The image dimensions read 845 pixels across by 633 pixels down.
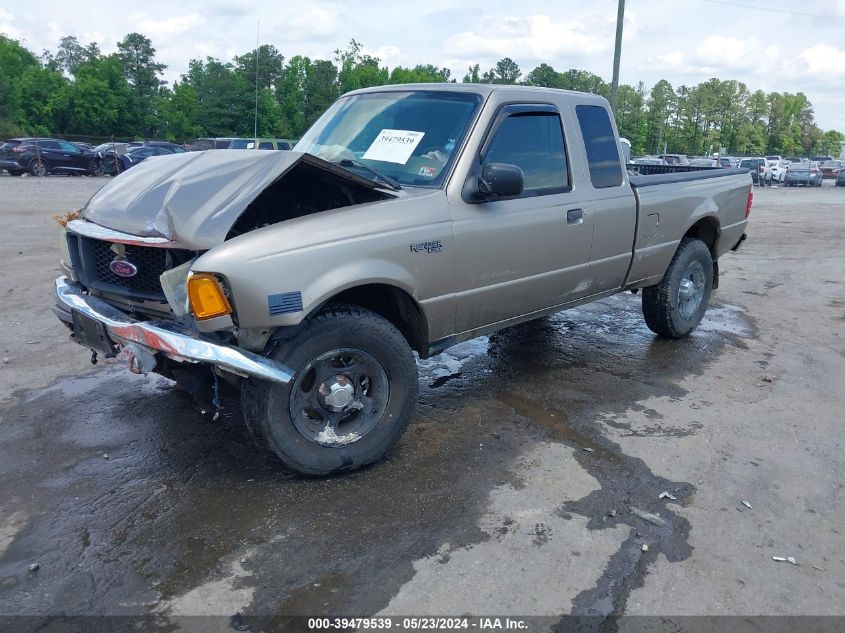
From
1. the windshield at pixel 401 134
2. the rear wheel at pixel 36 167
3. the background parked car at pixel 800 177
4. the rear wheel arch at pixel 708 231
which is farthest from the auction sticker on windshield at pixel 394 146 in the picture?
the background parked car at pixel 800 177

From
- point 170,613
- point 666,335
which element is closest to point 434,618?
point 170,613

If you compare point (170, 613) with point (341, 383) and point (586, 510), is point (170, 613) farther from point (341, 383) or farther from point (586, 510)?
point (586, 510)

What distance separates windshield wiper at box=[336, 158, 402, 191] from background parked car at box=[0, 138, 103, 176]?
2720 cm

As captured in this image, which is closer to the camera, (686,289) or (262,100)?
(686,289)

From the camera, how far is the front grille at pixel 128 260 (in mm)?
3510

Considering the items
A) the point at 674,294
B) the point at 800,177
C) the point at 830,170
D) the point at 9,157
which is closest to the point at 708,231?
the point at 674,294

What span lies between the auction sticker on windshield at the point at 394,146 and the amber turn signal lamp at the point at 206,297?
158cm

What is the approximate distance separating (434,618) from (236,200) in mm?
2063

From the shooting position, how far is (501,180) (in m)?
3.88

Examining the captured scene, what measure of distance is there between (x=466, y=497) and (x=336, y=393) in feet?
2.75

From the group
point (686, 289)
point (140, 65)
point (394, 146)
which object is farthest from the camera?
point (140, 65)

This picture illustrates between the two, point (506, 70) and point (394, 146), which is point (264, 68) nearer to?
point (506, 70)

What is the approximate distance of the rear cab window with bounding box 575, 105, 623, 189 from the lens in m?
5.00

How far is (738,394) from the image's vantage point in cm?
510
